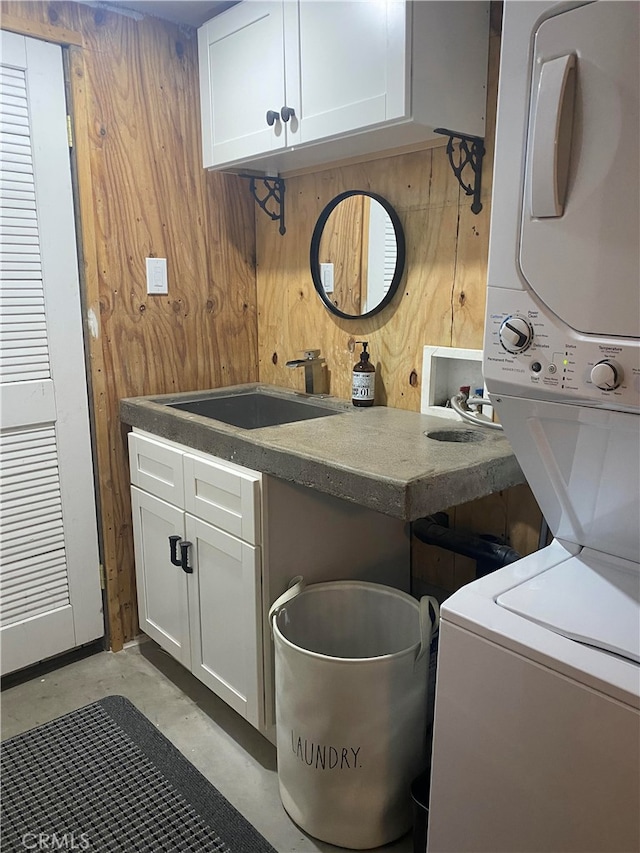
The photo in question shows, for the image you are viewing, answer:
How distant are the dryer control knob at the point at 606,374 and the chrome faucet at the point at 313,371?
1441mm

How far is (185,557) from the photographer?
1946 mm

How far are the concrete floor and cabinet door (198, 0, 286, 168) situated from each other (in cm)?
178

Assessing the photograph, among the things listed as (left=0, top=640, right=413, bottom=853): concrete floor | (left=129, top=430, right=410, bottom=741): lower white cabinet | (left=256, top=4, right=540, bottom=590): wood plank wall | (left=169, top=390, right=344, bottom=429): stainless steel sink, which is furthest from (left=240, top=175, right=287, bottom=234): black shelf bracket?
(left=0, top=640, right=413, bottom=853): concrete floor

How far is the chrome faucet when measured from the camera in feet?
7.52

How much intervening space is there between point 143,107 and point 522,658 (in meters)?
2.09

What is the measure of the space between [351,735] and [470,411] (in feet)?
3.06

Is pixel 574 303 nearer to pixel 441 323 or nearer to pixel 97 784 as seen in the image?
pixel 441 323

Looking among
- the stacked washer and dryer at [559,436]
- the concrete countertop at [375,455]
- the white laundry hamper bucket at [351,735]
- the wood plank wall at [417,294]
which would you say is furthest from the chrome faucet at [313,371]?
the stacked washer and dryer at [559,436]

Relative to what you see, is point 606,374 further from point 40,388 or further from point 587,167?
point 40,388

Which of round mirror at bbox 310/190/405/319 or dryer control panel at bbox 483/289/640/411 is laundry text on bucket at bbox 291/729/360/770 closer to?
dryer control panel at bbox 483/289/640/411

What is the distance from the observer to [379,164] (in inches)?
79.0

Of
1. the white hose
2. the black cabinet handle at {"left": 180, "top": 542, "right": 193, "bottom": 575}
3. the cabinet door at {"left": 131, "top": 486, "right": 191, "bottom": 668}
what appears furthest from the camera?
the cabinet door at {"left": 131, "top": 486, "right": 191, "bottom": 668}

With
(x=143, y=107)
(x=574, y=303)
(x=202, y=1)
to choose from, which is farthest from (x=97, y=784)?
(x=202, y=1)

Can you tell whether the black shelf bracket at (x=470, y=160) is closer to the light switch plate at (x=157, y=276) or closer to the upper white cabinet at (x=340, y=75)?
the upper white cabinet at (x=340, y=75)
